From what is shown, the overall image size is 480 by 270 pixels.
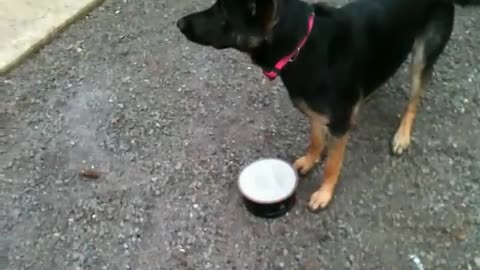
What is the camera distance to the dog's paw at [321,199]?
10.3ft

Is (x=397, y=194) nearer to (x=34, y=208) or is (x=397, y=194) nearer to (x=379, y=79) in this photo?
(x=379, y=79)

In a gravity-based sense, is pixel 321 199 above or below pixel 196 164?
above

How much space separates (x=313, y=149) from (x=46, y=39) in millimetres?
1951

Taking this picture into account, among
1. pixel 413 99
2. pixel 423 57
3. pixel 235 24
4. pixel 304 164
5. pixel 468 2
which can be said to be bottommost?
pixel 304 164

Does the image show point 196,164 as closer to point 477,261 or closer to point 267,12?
point 267,12

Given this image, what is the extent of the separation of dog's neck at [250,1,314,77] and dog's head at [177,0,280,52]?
0.04 metres

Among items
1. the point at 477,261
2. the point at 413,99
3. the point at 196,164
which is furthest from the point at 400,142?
the point at 196,164

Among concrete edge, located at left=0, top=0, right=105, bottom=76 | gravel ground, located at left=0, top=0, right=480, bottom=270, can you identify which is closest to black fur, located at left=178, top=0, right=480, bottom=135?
gravel ground, located at left=0, top=0, right=480, bottom=270

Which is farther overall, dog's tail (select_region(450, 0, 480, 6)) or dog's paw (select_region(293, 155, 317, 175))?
dog's paw (select_region(293, 155, 317, 175))

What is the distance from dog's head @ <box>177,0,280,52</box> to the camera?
8.06 feet

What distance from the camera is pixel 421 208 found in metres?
3.12

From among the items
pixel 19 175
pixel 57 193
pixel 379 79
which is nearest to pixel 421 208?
pixel 379 79

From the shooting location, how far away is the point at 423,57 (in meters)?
3.17

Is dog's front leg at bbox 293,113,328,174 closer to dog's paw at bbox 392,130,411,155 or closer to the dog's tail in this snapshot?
dog's paw at bbox 392,130,411,155
